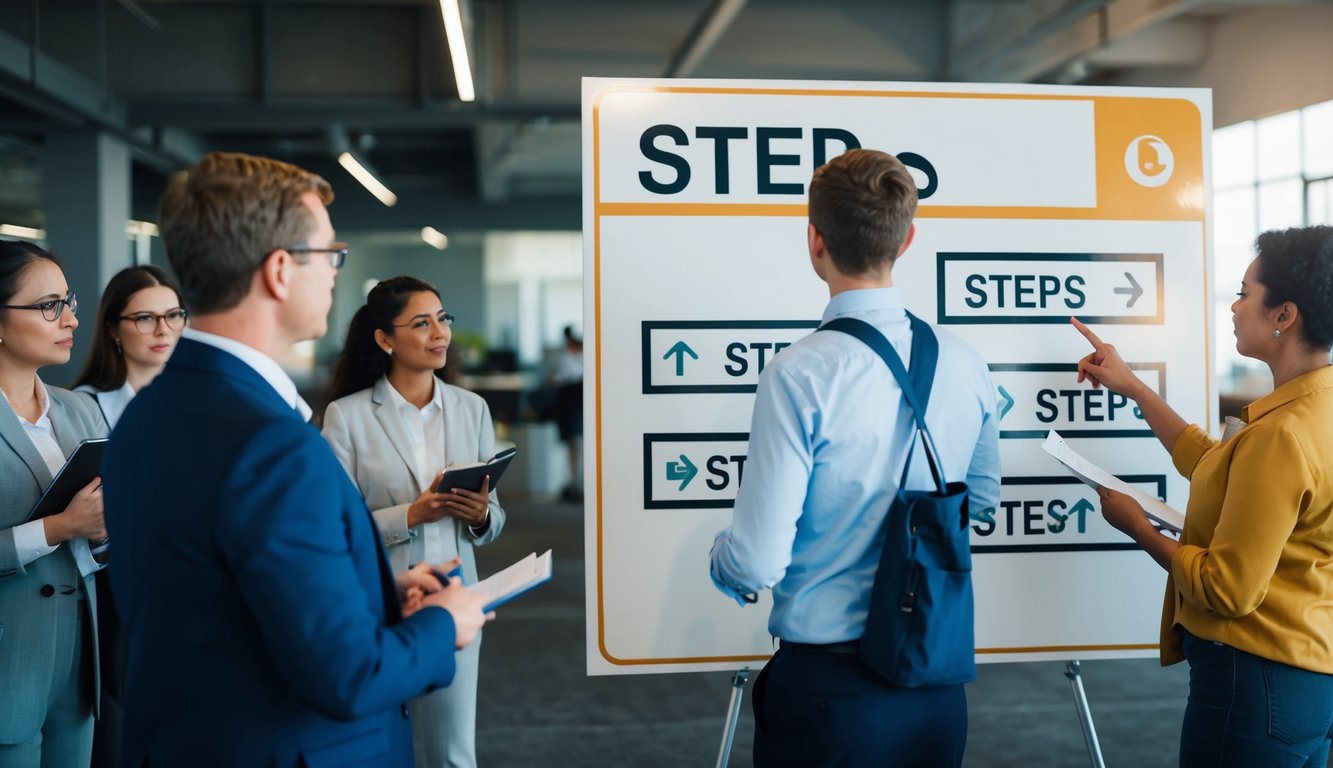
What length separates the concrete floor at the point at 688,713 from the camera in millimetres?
4148

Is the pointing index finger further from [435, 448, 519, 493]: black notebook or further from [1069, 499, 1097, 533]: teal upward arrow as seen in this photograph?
[435, 448, 519, 493]: black notebook

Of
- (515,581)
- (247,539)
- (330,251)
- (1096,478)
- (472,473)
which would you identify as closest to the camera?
(247,539)

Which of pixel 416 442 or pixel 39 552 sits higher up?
pixel 416 442

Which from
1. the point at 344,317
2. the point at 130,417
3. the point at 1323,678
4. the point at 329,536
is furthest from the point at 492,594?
the point at 344,317

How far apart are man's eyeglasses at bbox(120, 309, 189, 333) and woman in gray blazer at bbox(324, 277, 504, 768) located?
42 cm

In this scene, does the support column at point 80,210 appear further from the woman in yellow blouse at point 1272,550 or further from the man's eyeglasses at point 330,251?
the woman in yellow blouse at point 1272,550

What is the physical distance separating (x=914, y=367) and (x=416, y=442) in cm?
148

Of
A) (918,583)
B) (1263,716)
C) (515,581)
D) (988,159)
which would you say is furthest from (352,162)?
(1263,716)

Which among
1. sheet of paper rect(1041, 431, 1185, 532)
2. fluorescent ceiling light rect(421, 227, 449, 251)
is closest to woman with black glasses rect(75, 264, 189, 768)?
sheet of paper rect(1041, 431, 1185, 532)

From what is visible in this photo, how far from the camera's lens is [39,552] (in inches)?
88.4

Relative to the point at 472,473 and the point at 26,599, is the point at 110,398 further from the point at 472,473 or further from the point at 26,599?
the point at 472,473

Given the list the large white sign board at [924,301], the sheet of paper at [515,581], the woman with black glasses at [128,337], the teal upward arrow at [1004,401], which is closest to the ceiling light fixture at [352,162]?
the woman with black glasses at [128,337]

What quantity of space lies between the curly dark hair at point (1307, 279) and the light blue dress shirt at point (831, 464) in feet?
2.38

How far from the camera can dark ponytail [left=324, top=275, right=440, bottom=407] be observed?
9.19 ft
